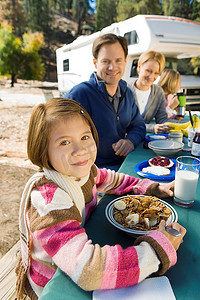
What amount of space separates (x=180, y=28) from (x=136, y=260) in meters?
9.33

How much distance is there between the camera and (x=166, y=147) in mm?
2109

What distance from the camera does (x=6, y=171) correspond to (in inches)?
183

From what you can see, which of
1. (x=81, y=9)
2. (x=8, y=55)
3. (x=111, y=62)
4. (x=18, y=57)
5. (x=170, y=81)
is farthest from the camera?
(x=81, y=9)

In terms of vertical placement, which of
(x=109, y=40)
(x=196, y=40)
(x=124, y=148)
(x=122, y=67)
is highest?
(x=196, y=40)

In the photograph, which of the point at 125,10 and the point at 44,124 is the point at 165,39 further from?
the point at 125,10

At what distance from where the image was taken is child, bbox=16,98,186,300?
30.7 inches

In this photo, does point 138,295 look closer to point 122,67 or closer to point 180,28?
point 122,67

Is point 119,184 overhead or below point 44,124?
below

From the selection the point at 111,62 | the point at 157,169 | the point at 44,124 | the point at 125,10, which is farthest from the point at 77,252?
the point at 125,10

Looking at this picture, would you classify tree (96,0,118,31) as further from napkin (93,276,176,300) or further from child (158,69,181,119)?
napkin (93,276,176,300)

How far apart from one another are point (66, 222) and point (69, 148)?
11.6 inches

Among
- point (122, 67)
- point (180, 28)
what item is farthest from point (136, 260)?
point (180, 28)

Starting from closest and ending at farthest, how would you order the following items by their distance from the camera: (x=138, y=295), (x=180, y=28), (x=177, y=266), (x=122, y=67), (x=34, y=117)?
1. (x=138, y=295)
2. (x=177, y=266)
3. (x=34, y=117)
4. (x=122, y=67)
5. (x=180, y=28)

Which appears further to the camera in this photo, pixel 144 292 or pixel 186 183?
pixel 186 183
